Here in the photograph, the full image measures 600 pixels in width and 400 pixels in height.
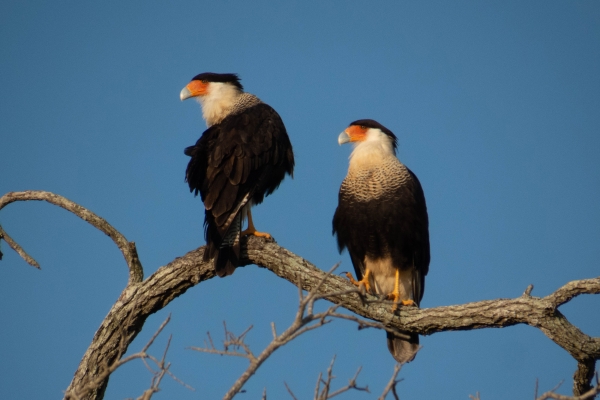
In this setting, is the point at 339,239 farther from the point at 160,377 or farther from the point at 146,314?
the point at 160,377

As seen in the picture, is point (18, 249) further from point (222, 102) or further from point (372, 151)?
point (372, 151)

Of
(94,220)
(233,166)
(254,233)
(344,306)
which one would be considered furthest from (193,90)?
(344,306)

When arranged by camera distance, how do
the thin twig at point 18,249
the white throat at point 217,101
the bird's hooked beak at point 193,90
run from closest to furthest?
the thin twig at point 18,249 → the white throat at point 217,101 → the bird's hooked beak at point 193,90

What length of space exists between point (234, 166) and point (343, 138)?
1121mm

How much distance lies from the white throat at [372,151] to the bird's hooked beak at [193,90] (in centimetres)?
134

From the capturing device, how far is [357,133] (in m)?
5.53

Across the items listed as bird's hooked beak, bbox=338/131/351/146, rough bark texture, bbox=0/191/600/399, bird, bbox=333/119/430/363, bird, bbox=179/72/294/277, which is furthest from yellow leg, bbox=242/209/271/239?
bird's hooked beak, bbox=338/131/351/146

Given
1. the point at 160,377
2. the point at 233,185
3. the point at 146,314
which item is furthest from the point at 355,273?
the point at 160,377

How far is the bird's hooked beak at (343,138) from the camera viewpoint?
18.0ft

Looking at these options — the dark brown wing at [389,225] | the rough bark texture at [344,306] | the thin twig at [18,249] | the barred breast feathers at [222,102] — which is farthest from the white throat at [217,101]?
the thin twig at [18,249]

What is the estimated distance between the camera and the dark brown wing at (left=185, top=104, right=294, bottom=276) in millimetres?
4500

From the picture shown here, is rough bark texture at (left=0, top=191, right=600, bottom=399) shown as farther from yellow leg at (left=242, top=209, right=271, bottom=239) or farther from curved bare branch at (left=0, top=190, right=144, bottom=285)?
yellow leg at (left=242, top=209, right=271, bottom=239)

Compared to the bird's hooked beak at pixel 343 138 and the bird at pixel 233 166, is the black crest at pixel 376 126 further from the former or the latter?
the bird at pixel 233 166

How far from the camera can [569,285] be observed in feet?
11.8
